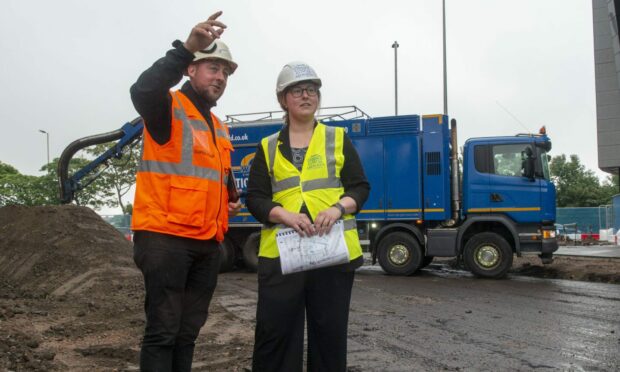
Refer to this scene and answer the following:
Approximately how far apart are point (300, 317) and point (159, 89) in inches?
53.8

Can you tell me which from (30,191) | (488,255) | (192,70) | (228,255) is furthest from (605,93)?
(30,191)

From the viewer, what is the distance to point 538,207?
1186 centimetres

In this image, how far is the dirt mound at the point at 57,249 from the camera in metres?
9.76

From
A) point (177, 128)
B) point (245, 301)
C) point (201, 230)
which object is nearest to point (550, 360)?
point (201, 230)

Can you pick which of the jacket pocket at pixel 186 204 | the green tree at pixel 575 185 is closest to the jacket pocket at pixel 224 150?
the jacket pocket at pixel 186 204

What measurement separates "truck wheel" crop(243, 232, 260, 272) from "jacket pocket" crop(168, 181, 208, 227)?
1066 cm

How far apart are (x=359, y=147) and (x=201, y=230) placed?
10127mm

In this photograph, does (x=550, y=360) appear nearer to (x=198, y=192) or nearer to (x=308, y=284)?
(x=308, y=284)

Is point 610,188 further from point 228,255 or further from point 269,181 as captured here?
point 269,181

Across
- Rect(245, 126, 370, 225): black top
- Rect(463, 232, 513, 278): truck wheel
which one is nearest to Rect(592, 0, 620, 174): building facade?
Rect(463, 232, 513, 278): truck wheel

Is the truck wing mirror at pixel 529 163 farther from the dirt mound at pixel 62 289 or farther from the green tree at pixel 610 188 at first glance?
the green tree at pixel 610 188

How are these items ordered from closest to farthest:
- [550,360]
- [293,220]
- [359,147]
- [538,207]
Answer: [293,220] → [550,360] → [538,207] → [359,147]

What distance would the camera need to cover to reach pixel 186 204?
116 inches

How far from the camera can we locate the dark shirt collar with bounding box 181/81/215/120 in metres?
3.26
